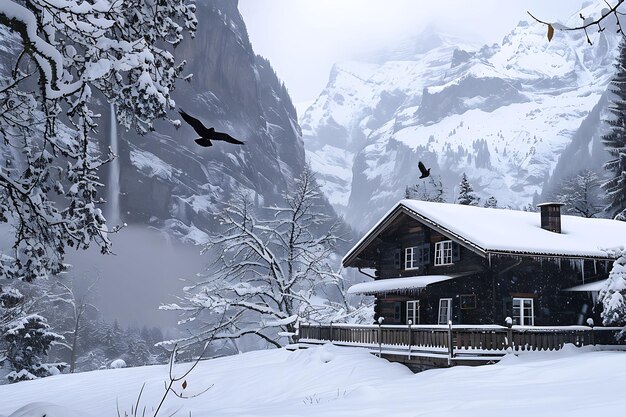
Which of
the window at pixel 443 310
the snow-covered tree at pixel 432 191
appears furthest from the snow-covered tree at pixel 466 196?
the window at pixel 443 310

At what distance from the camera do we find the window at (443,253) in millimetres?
23906

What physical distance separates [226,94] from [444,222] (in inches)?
5353

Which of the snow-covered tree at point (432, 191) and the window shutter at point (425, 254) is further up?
the snow-covered tree at point (432, 191)

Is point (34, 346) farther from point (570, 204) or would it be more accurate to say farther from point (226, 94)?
point (226, 94)

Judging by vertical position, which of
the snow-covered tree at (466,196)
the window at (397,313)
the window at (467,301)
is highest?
the snow-covered tree at (466,196)

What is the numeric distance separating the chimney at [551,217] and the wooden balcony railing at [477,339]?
6.44 meters

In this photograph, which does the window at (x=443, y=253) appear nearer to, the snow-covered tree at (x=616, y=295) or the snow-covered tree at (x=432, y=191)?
the snow-covered tree at (x=616, y=295)

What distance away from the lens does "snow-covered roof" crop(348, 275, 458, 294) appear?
2162 centimetres

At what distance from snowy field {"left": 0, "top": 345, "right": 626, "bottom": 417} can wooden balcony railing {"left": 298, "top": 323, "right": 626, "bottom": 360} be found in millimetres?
543

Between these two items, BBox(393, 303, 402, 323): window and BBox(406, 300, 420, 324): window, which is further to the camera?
BBox(393, 303, 402, 323): window

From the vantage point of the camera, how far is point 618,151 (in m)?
42.9

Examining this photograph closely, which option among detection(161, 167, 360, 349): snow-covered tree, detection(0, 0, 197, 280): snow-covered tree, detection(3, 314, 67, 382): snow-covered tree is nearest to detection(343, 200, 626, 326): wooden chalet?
detection(161, 167, 360, 349): snow-covered tree

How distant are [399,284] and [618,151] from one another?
96.5ft

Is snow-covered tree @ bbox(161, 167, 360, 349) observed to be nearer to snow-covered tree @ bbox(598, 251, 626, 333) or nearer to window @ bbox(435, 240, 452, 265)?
window @ bbox(435, 240, 452, 265)
